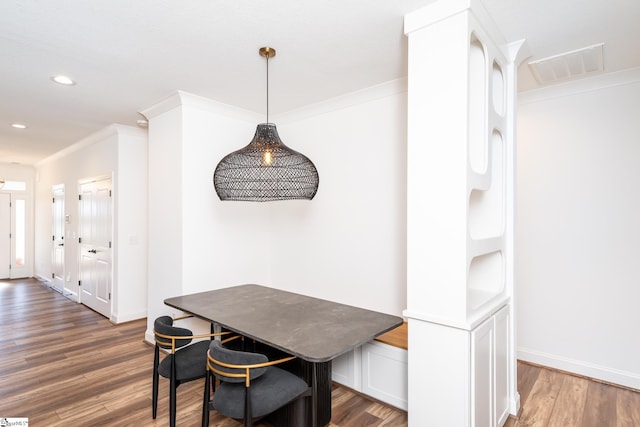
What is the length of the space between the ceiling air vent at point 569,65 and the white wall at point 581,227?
0.65ft

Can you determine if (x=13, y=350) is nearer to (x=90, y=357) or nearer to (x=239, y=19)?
(x=90, y=357)

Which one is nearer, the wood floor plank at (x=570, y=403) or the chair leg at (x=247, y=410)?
the chair leg at (x=247, y=410)

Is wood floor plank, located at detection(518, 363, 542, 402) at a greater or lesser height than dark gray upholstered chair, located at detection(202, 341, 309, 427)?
lesser

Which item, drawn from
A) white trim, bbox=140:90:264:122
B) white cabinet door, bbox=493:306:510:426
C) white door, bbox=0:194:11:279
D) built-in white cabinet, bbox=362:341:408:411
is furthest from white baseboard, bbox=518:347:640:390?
white door, bbox=0:194:11:279

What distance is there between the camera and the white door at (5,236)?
717 cm

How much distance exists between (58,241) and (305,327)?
637cm

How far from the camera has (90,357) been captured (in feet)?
11.2

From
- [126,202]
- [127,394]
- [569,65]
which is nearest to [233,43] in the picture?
[569,65]

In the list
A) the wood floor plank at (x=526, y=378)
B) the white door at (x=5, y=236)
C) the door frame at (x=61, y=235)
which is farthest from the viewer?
the white door at (x=5, y=236)

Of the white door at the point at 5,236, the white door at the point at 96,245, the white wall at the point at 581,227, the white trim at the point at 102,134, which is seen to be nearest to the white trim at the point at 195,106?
the white trim at the point at 102,134

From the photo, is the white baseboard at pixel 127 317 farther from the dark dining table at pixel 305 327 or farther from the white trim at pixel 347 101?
the white trim at pixel 347 101

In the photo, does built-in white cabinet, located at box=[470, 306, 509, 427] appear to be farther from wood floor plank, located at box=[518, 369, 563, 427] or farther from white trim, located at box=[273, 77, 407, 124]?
white trim, located at box=[273, 77, 407, 124]

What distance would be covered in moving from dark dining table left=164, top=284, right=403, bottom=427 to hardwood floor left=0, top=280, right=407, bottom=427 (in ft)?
1.27

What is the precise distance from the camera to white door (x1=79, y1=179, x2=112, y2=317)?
4625 millimetres
